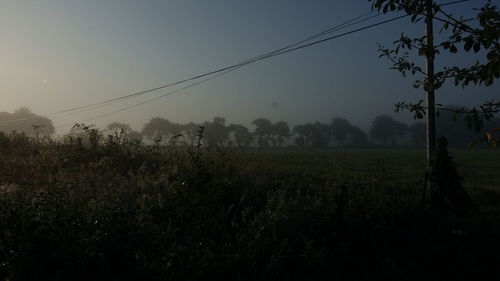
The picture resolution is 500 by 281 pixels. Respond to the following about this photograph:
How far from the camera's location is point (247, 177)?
1102cm

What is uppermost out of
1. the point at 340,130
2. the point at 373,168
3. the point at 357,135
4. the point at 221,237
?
the point at 340,130

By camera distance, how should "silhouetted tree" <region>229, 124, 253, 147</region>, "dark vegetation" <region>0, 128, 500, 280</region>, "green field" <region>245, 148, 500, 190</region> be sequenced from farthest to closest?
"silhouetted tree" <region>229, 124, 253, 147</region>
"green field" <region>245, 148, 500, 190</region>
"dark vegetation" <region>0, 128, 500, 280</region>

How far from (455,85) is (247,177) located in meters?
8.06

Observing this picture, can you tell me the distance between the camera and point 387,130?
15675 cm

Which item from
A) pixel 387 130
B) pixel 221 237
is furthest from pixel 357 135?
pixel 221 237

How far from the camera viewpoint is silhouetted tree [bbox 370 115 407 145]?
515 ft

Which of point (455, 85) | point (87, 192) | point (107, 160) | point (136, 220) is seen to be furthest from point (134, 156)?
point (455, 85)

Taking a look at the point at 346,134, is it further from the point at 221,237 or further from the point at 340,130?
the point at 221,237

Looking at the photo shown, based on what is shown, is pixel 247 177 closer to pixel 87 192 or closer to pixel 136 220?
pixel 87 192

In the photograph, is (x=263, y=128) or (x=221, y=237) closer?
(x=221, y=237)

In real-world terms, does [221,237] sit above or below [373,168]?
above

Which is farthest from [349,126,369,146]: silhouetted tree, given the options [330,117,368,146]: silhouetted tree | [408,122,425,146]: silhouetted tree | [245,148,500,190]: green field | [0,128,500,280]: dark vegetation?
[0,128,500,280]: dark vegetation

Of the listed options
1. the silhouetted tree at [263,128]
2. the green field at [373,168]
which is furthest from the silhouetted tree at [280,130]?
the green field at [373,168]

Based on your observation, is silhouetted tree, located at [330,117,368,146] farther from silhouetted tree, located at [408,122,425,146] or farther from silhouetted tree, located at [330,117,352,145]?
silhouetted tree, located at [408,122,425,146]
